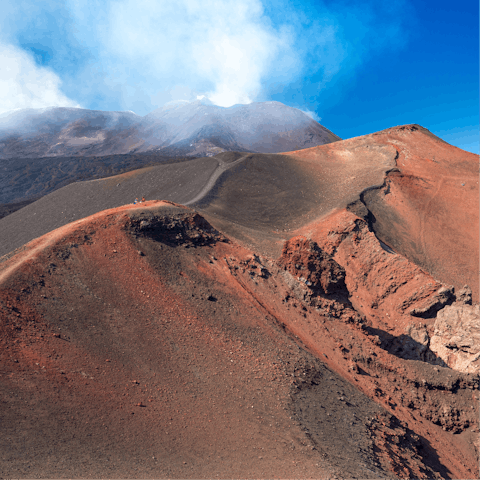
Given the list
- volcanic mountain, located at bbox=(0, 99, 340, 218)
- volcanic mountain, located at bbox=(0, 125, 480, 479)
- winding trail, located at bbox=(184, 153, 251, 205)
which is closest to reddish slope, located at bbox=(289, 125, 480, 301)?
volcanic mountain, located at bbox=(0, 125, 480, 479)

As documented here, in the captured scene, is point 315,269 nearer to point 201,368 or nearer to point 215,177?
point 201,368

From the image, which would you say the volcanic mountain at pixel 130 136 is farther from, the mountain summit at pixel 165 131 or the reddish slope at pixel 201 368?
the reddish slope at pixel 201 368

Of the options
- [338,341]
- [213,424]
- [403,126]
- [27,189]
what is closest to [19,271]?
[213,424]

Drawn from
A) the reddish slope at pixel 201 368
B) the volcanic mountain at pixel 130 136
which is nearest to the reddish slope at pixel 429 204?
the reddish slope at pixel 201 368

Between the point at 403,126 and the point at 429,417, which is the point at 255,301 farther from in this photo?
the point at 403,126

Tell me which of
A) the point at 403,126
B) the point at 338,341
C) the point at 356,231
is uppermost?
the point at 403,126

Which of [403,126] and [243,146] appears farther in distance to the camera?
[243,146]

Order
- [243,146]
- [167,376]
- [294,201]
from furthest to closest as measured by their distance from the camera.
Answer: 1. [243,146]
2. [294,201]
3. [167,376]

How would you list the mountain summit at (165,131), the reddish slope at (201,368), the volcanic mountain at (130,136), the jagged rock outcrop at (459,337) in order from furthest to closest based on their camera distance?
the mountain summit at (165,131) < the volcanic mountain at (130,136) < the jagged rock outcrop at (459,337) < the reddish slope at (201,368)
